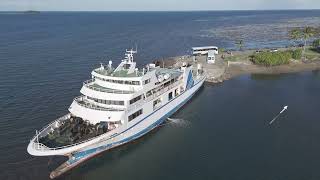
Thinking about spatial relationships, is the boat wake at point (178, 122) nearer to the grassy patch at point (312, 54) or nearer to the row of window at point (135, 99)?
the row of window at point (135, 99)

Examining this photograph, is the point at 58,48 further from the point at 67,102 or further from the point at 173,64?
the point at 67,102

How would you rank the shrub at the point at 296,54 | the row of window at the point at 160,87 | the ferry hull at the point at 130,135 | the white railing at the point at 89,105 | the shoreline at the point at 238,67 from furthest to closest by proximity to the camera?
the shrub at the point at 296,54 → the shoreline at the point at 238,67 → the row of window at the point at 160,87 → the white railing at the point at 89,105 → the ferry hull at the point at 130,135

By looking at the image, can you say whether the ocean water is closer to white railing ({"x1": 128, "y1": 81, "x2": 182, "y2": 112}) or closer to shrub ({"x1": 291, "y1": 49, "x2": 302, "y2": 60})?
white railing ({"x1": 128, "y1": 81, "x2": 182, "y2": 112})

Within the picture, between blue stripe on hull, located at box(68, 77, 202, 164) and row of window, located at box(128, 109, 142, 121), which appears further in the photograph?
row of window, located at box(128, 109, 142, 121)

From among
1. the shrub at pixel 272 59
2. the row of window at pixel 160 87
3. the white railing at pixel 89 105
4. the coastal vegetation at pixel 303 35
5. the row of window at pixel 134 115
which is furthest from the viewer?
the coastal vegetation at pixel 303 35

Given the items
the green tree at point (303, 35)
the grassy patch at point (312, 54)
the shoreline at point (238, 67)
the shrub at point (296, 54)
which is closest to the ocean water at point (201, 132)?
the shoreline at point (238, 67)

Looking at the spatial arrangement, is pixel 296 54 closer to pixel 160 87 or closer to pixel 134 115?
pixel 160 87

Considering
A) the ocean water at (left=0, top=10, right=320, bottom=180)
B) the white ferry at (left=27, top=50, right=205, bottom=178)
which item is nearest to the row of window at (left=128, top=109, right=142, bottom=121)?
the white ferry at (left=27, top=50, right=205, bottom=178)

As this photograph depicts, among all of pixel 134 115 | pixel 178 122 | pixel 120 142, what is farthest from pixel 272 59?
pixel 120 142

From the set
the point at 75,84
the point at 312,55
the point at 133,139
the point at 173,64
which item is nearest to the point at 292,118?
the point at 133,139
